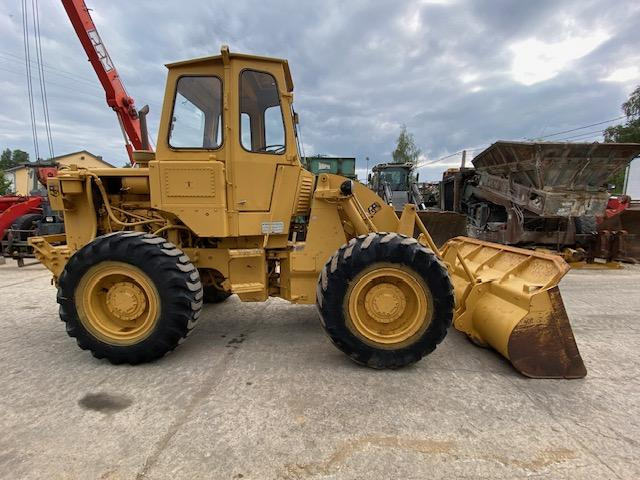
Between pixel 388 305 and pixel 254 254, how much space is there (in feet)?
4.45

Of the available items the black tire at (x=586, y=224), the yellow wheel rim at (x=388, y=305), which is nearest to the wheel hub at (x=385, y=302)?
the yellow wheel rim at (x=388, y=305)

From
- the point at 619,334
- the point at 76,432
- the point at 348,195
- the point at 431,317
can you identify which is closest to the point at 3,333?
the point at 76,432

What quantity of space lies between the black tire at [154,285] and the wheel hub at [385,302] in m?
1.54

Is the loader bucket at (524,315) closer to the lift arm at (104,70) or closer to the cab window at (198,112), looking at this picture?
the cab window at (198,112)

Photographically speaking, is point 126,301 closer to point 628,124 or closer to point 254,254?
point 254,254

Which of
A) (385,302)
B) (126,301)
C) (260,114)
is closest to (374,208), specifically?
(385,302)

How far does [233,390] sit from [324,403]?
0.71 meters

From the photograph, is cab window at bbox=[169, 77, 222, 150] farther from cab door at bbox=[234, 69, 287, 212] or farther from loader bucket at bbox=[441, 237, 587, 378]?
loader bucket at bbox=[441, 237, 587, 378]

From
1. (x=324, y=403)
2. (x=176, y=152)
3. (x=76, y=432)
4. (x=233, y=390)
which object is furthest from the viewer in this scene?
(x=176, y=152)

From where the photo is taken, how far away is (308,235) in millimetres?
3545

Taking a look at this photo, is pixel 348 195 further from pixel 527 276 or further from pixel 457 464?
pixel 457 464

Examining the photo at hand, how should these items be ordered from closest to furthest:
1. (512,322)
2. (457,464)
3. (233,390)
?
(457,464)
(233,390)
(512,322)

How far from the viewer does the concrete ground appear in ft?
6.49

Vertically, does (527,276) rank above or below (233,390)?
above
